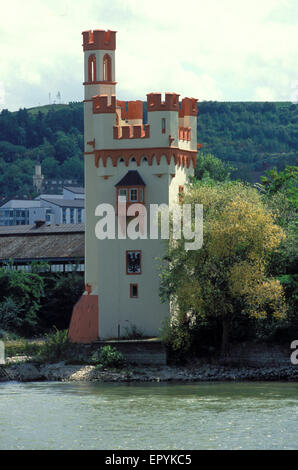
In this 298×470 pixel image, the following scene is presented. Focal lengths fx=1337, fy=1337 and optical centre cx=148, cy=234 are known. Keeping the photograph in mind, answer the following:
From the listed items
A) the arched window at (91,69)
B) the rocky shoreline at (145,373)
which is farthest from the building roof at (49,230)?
the rocky shoreline at (145,373)

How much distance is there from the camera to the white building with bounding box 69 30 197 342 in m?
67.4

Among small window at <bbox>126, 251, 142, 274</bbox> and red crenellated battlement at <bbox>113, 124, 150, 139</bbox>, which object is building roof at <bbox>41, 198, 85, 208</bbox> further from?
small window at <bbox>126, 251, 142, 274</bbox>

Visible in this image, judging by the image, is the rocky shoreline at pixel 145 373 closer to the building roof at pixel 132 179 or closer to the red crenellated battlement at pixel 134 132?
the building roof at pixel 132 179

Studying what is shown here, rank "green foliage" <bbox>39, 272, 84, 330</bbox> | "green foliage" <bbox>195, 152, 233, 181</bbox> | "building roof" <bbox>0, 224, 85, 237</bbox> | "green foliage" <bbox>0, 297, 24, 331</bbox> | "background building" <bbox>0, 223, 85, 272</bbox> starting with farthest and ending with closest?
"building roof" <bbox>0, 224, 85, 237</bbox> < "green foliage" <bbox>195, 152, 233, 181</bbox> < "background building" <bbox>0, 223, 85, 272</bbox> < "green foliage" <bbox>39, 272, 84, 330</bbox> < "green foliage" <bbox>0, 297, 24, 331</bbox>

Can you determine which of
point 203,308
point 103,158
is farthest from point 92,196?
point 203,308

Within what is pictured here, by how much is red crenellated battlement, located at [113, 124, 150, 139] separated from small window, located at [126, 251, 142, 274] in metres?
5.87

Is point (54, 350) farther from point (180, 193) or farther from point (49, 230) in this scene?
point (49, 230)

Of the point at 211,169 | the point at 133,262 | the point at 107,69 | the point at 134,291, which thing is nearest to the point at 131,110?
the point at 107,69

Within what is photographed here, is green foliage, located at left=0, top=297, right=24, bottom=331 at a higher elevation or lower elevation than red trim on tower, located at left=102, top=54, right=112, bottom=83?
lower

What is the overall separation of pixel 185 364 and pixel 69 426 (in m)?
17.1

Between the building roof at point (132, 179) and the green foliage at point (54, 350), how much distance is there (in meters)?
8.52

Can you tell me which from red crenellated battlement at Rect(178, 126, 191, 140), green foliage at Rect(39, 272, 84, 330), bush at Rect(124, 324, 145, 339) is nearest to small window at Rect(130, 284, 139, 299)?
bush at Rect(124, 324, 145, 339)

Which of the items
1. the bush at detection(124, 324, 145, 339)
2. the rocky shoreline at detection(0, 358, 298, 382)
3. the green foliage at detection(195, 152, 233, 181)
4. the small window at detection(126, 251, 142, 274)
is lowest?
the rocky shoreline at detection(0, 358, 298, 382)
